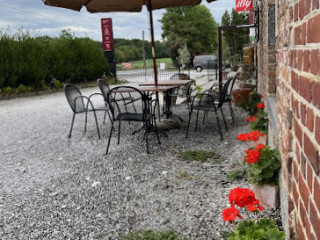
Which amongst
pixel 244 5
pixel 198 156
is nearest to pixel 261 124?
pixel 198 156

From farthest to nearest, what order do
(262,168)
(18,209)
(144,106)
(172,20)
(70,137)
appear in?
(172,20) < (70,137) < (144,106) < (18,209) < (262,168)

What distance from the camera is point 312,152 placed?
846 millimetres

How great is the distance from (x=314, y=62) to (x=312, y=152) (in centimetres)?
25

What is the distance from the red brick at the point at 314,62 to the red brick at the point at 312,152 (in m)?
0.20

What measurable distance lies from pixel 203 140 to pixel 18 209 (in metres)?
2.55

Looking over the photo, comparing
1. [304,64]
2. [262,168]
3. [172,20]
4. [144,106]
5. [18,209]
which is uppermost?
[172,20]

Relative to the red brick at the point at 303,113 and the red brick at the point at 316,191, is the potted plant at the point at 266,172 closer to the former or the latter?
the red brick at the point at 303,113

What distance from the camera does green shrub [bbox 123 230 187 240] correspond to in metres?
1.99

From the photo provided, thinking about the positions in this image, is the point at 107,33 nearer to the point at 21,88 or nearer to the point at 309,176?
the point at 21,88

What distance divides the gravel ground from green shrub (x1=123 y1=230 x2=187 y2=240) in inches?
2.5

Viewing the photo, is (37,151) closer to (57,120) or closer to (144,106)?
(144,106)

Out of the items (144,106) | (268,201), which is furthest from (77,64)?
(268,201)

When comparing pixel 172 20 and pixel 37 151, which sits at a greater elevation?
pixel 172 20

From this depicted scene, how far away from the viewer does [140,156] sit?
12.2 feet
